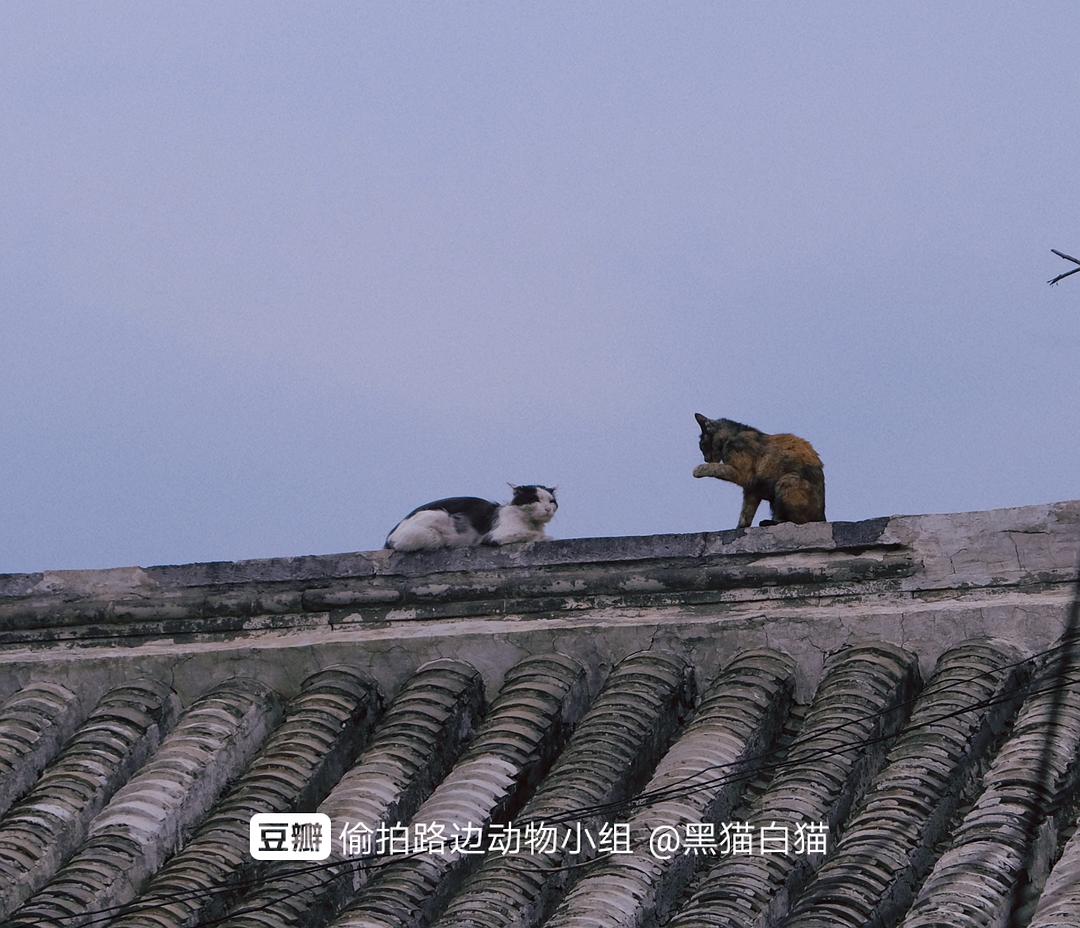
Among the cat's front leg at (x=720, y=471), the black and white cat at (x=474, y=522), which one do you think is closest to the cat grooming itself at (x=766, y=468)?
the cat's front leg at (x=720, y=471)

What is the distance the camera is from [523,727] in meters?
8.14

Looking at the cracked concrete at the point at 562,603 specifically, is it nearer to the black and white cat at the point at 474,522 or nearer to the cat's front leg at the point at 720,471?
the black and white cat at the point at 474,522

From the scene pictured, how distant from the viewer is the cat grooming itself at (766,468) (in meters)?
10.7

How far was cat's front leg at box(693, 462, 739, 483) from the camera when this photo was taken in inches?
448

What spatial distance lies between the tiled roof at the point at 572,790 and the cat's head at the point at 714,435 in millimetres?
3257

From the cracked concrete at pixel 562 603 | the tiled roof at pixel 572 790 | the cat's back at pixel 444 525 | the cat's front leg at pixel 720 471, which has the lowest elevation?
the tiled roof at pixel 572 790

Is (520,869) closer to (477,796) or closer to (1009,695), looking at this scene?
(477,796)

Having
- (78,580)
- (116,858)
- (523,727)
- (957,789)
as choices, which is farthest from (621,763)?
(78,580)

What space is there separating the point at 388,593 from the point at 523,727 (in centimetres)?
113

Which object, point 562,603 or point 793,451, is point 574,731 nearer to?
point 562,603

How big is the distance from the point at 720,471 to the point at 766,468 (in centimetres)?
42

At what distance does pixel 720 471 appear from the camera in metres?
11.4

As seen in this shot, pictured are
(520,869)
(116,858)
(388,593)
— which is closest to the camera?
(520,869)

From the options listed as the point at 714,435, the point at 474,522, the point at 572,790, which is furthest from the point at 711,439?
the point at 572,790
